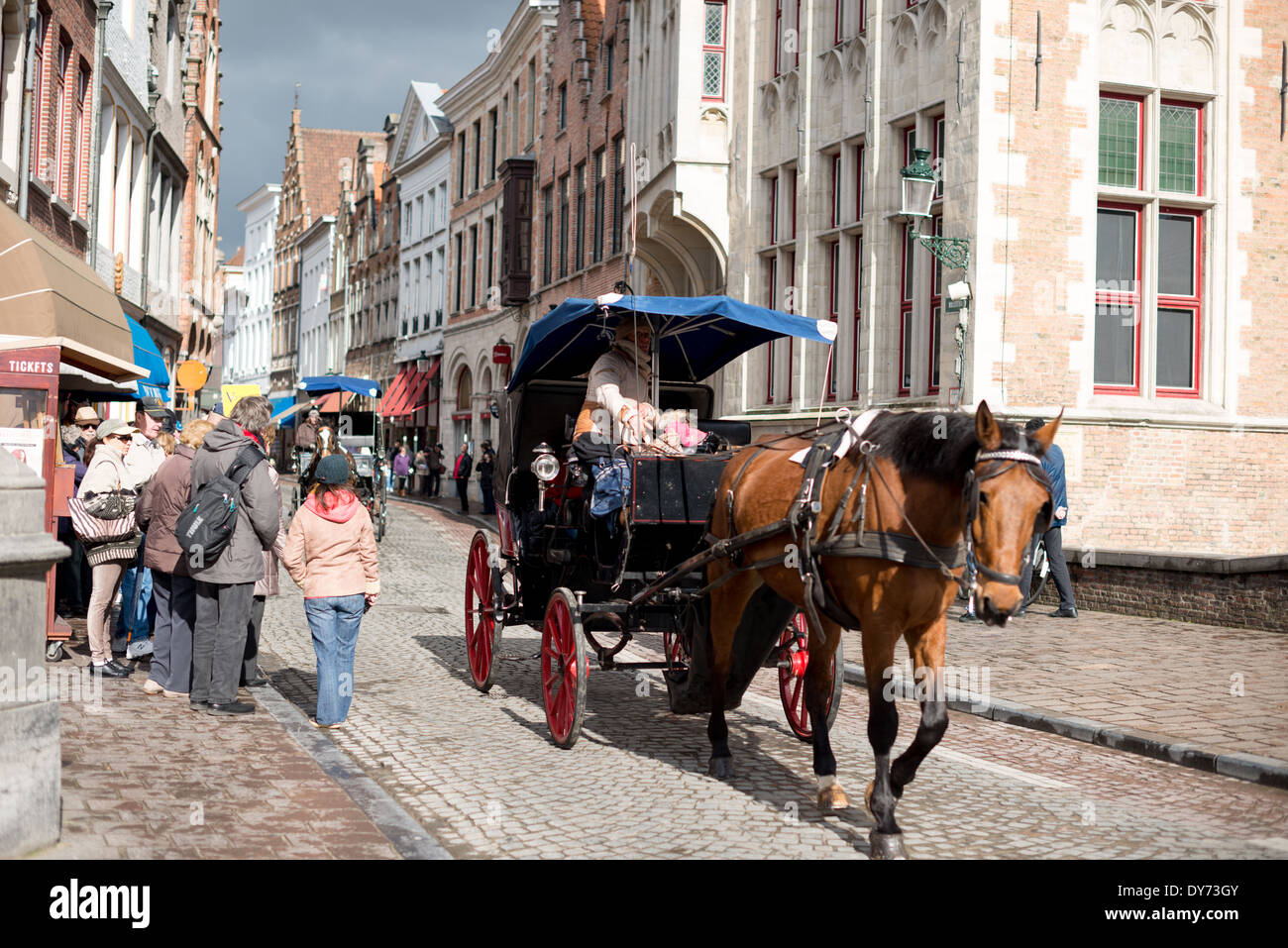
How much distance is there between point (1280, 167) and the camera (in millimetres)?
16812

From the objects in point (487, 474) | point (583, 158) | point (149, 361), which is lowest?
point (487, 474)

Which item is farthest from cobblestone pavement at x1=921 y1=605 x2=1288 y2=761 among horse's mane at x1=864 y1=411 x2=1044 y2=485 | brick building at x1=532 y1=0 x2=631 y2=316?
brick building at x1=532 y1=0 x2=631 y2=316

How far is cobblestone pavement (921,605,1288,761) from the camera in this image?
8.05 m

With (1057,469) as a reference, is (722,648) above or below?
below

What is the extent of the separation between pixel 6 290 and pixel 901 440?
25.6 ft

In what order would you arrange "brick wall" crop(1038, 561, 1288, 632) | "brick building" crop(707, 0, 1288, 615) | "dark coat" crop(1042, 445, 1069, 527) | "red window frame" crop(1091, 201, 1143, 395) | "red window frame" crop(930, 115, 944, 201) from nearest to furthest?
"dark coat" crop(1042, 445, 1069, 527) < "brick wall" crop(1038, 561, 1288, 632) < "brick building" crop(707, 0, 1288, 615) < "red window frame" crop(1091, 201, 1143, 395) < "red window frame" crop(930, 115, 944, 201)

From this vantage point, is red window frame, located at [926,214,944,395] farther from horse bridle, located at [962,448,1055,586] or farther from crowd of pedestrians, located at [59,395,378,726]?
horse bridle, located at [962,448,1055,586]

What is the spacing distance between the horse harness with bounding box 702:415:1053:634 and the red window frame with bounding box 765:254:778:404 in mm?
15278

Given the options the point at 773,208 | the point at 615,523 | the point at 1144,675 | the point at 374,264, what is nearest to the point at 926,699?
the point at 615,523

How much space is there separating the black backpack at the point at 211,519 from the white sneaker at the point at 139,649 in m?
2.02

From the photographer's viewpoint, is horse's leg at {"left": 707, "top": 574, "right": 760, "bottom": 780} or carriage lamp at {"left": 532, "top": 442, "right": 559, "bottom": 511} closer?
horse's leg at {"left": 707, "top": 574, "right": 760, "bottom": 780}

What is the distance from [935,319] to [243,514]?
35.5 ft

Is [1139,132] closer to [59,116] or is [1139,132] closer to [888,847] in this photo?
[888,847]

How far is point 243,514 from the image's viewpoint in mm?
8477
